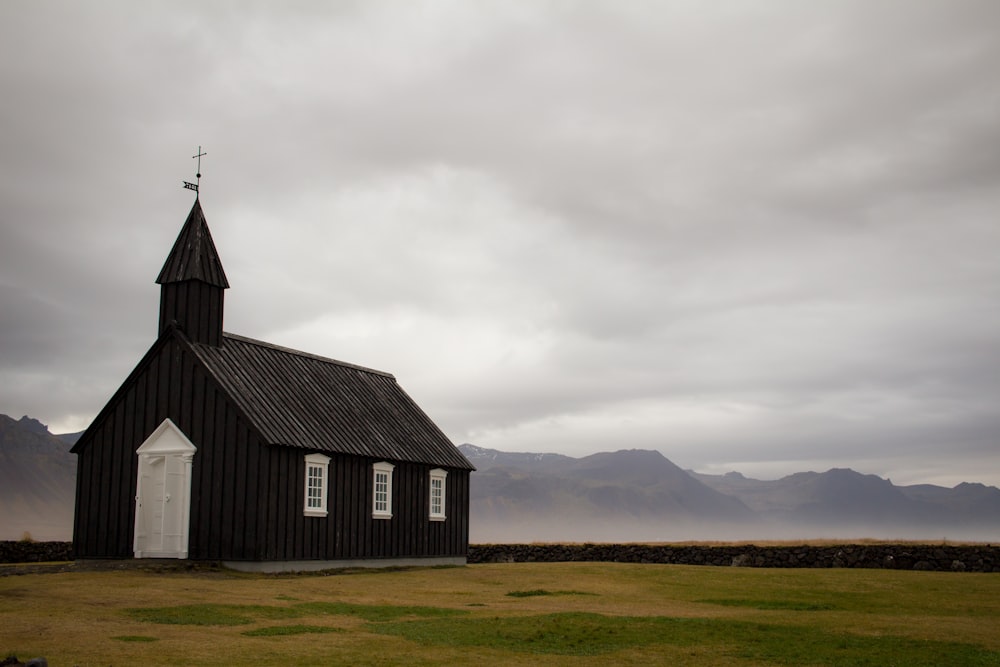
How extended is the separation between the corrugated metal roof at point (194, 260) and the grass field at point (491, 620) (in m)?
10.2

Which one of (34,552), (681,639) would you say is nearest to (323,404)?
(34,552)

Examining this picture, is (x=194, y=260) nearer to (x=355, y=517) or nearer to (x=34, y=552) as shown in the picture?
(x=355, y=517)

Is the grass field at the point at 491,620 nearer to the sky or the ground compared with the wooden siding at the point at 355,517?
nearer to the ground

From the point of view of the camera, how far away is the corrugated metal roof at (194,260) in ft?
107

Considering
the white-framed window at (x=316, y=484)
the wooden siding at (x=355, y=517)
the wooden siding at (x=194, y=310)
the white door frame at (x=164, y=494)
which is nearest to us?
the wooden siding at (x=355, y=517)

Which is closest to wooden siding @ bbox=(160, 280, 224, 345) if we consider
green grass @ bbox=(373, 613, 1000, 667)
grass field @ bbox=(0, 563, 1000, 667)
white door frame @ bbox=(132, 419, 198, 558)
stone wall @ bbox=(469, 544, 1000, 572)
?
white door frame @ bbox=(132, 419, 198, 558)

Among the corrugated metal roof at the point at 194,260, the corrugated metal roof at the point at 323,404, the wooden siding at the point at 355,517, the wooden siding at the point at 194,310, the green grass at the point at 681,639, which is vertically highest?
the corrugated metal roof at the point at 194,260

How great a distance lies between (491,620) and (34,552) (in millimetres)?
25691

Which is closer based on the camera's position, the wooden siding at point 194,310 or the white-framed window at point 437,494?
the wooden siding at point 194,310

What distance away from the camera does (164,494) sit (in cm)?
3095

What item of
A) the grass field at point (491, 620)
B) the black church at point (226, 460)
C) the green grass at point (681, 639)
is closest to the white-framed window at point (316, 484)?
the black church at point (226, 460)

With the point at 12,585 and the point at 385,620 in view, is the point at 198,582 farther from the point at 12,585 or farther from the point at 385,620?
the point at 385,620

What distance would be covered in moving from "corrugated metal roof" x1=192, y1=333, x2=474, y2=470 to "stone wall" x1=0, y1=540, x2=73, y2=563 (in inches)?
461

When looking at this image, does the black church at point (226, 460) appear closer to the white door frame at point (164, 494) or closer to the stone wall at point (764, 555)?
the white door frame at point (164, 494)
